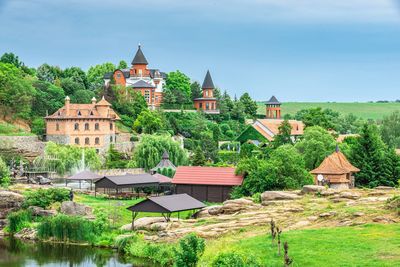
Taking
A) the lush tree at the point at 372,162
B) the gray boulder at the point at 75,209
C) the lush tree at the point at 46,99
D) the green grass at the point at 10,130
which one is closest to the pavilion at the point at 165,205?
the gray boulder at the point at 75,209

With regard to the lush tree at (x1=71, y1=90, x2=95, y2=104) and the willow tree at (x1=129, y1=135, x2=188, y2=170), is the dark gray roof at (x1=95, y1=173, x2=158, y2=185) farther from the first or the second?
the lush tree at (x1=71, y1=90, x2=95, y2=104)

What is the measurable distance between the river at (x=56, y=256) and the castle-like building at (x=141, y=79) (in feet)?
202

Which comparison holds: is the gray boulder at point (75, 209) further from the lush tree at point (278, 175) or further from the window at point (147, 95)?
the window at point (147, 95)

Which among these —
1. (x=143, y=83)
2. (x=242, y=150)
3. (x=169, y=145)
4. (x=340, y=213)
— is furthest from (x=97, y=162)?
(x=340, y=213)

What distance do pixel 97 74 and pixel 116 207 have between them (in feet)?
227

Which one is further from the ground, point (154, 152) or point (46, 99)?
point (46, 99)

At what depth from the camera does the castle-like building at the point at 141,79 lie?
352 feet

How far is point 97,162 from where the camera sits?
7662cm

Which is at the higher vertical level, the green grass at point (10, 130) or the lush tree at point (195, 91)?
the lush tree at point (195, 91)

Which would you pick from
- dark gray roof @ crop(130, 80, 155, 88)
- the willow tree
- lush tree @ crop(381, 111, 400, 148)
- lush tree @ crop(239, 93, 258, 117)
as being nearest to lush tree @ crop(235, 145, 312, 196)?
the willow tree

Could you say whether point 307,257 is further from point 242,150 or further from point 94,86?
point 94,86

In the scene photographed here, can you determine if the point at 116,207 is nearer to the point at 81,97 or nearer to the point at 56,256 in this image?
the point at 56,256

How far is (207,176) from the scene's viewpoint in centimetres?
5912

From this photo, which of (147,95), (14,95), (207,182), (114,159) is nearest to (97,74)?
(147,95)
